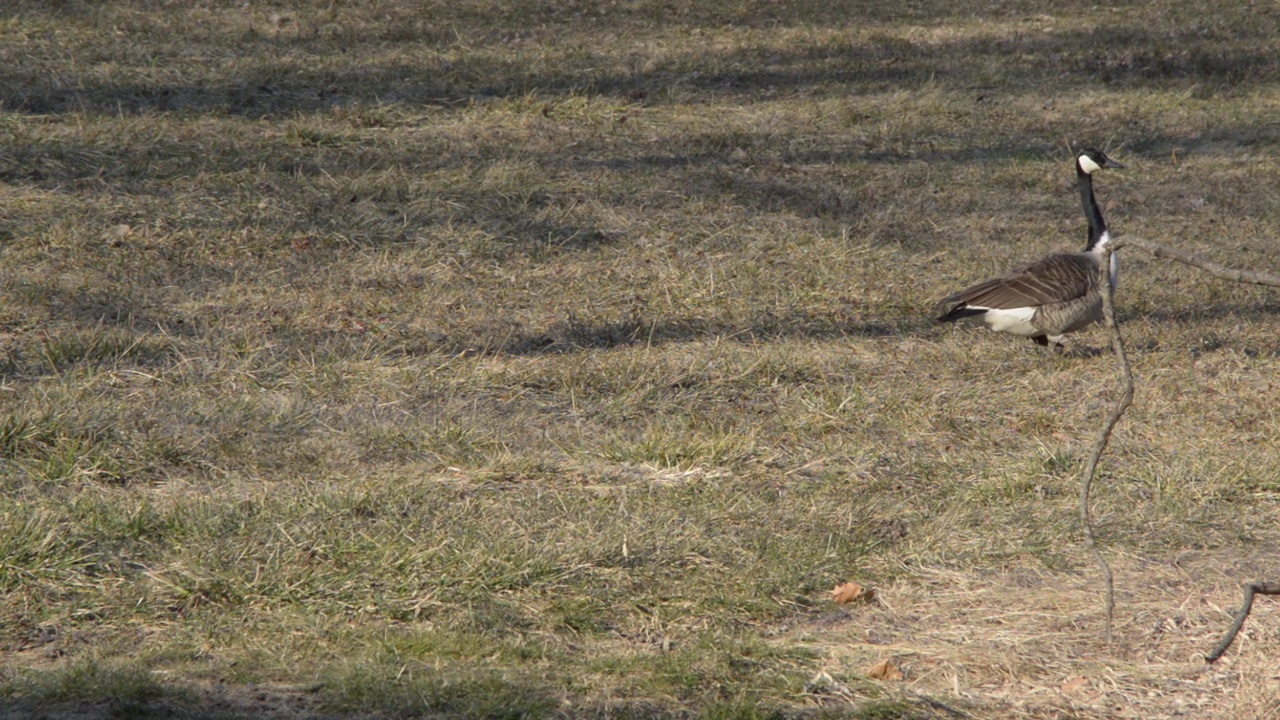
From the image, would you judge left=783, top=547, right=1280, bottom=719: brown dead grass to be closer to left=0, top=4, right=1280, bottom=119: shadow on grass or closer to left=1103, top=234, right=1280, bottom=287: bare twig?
left=1103, top=234, right=1280, bottom=287: bare twig

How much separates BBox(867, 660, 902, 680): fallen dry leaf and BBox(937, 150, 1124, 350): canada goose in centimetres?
378

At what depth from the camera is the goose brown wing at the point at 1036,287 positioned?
7141 millimetres

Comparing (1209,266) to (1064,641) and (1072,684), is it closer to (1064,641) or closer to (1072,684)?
(1072,684)

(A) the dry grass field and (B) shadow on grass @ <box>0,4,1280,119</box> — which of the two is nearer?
(A) the dry grass field

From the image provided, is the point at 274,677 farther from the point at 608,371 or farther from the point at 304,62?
the point at 304,62

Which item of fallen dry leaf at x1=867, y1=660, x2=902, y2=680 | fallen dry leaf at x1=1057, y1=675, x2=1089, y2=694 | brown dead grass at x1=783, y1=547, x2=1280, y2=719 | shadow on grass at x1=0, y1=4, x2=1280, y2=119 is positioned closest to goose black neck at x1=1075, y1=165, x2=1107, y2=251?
brown dead grass at x1=783, y1=547, x2=1280, y2=719

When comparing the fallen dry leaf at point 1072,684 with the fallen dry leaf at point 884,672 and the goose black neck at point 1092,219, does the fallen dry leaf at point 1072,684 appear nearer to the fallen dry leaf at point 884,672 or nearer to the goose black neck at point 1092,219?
the fallen dry leaf at point 884,672

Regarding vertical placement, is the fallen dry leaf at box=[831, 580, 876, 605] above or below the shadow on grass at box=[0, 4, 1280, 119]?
above

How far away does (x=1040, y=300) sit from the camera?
23.3 ft

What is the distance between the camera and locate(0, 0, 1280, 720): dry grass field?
12.7 ft

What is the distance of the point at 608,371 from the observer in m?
6.63

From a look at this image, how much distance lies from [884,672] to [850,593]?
1.79 ft

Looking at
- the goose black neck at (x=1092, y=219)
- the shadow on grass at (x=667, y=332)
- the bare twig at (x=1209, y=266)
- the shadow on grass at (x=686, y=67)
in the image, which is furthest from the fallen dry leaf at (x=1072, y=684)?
the shadow on grass at (x=686, y=67)

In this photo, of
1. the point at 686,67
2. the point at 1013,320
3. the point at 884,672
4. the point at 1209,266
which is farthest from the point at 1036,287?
the point at 686,67
